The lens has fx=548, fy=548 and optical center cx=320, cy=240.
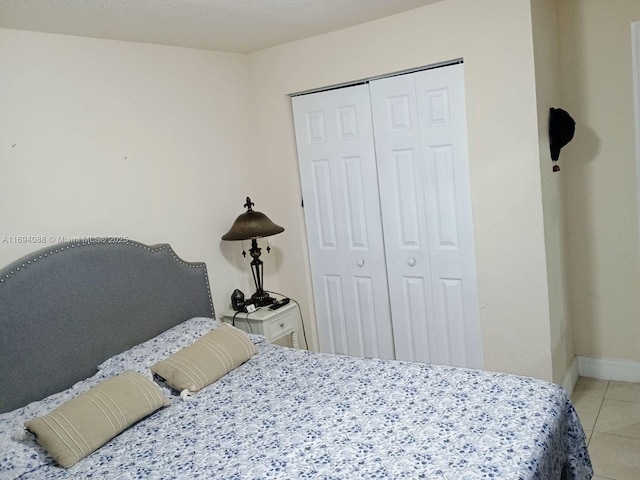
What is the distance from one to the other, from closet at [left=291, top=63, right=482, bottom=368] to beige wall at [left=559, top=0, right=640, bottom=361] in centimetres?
77

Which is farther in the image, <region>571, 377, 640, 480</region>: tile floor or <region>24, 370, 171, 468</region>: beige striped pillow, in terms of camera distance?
<region>571, 377, 640, 480</region>: tile floor

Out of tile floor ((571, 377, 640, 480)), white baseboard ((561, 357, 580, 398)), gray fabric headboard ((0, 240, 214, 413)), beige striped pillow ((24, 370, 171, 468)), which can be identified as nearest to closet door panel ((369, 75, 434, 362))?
white baseboard ((561, 357, 580, 398))

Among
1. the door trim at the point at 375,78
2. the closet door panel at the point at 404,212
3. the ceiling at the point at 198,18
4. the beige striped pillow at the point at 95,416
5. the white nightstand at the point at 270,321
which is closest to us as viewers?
the beige striped pillow at the point at 95,416

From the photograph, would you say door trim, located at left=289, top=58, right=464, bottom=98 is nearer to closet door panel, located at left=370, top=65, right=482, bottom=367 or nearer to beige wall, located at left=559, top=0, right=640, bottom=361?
closet door panel, located at left=370, top=65, right=482, bottom=367

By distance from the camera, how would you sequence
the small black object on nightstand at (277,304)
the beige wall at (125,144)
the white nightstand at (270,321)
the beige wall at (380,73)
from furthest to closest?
the small black object on nightstand at (277,304), the white nightstand at (270,321), the beige wall at (380,73), the beige wall at (125,144)

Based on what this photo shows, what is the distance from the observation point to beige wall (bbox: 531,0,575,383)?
9.31ft

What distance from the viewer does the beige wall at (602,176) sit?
3.10 m

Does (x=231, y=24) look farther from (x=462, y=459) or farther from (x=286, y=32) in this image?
(x=462, y=459)

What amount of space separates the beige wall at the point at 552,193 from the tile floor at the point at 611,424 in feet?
0.64

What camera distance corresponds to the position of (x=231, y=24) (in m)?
2.87

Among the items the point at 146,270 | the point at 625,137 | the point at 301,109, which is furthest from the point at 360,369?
the point at 625,137

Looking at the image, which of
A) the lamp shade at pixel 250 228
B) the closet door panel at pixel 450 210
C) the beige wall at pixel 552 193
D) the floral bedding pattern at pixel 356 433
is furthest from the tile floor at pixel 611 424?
the lamp shade at pixel 250 228

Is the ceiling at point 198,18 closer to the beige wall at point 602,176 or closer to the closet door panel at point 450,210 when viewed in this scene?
the closet door panel at point 450,210

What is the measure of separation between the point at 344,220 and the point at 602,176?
1565 mm
